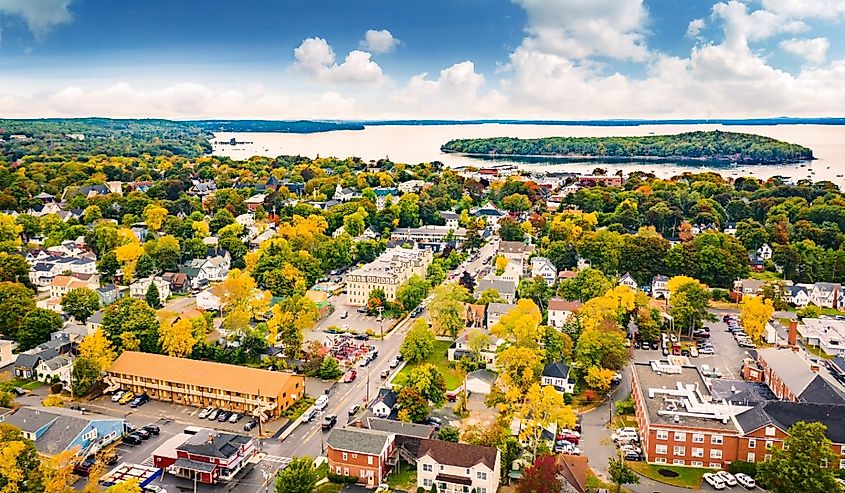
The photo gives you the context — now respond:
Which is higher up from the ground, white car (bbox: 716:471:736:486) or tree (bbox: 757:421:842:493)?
tree (bbox: 757:421:842:493)

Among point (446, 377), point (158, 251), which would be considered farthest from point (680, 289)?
point (158, 251)

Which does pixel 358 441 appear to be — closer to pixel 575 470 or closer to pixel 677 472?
pixel 575 470

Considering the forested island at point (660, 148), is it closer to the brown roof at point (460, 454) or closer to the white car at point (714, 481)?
the white car at point (714, 481)

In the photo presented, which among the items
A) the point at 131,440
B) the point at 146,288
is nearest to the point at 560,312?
the point at 131,440

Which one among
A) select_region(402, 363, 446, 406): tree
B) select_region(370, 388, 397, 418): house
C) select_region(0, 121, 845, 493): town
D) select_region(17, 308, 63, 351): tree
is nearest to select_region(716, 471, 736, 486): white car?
select_region(0, 121, 845, 493): town

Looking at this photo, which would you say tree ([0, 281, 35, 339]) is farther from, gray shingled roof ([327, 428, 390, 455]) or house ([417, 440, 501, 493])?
house ([417, 440, 501, 493])

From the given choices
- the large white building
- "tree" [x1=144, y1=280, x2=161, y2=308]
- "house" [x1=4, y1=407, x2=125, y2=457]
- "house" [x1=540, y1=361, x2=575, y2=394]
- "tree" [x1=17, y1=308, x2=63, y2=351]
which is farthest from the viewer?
the large white building
